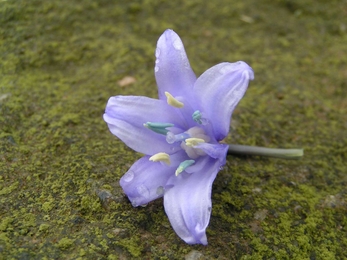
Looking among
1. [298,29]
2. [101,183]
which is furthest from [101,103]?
[298,29]

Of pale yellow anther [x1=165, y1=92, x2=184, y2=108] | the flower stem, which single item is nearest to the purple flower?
pale yellow anther [x1=165, y1=92, x2=184, y2=108]

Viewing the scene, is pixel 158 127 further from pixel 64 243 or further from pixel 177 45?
pixel 64 243

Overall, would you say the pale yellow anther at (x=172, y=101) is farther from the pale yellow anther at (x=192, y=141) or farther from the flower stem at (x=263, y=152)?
the flower stem at (x=263, y=152)

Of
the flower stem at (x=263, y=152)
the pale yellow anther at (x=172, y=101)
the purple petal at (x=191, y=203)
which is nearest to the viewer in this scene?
the purple petal at (x=191, y=203)

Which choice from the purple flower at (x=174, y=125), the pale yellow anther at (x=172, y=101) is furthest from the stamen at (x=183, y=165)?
the pale yellow anther at (x=172, y=101)

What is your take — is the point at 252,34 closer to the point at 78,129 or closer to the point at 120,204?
the point at 78,129

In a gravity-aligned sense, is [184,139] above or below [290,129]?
above

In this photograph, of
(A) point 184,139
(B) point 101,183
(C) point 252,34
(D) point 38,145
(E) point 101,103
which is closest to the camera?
(A) point 184,139
